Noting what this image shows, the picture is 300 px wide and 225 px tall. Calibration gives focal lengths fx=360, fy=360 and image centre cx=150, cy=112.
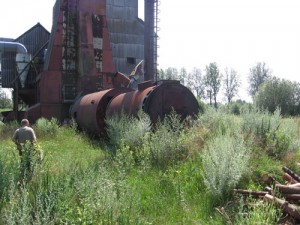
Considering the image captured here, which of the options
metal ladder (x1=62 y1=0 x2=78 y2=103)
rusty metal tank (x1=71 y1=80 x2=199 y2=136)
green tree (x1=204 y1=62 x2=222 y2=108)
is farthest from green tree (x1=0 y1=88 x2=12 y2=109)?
rusty metal tank (x1=71 y1=80 x2=199 y2=136)

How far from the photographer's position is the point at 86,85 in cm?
1983

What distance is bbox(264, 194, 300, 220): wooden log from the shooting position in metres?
4.72

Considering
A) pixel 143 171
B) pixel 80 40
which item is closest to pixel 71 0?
pixel 80 40

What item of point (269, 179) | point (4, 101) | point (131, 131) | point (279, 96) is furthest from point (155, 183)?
point (4, 101)

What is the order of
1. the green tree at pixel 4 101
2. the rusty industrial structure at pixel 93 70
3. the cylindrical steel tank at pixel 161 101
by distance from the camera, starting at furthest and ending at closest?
the green tree at pixel 4 101 < the rusty industrial structure at pixel 93 70 < the cylindrical steel tank at pixel 161 101

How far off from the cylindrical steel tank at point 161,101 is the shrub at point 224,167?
14.5ft

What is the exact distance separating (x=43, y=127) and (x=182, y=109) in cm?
725

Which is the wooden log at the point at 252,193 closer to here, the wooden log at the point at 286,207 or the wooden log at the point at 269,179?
the wooden log at the point at 286,207

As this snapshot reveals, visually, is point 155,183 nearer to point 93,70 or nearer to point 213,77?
point 93,70

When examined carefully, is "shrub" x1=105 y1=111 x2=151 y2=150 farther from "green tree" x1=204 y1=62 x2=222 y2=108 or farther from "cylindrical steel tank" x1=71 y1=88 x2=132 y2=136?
"green tree" x1=204 y1=62 x2=222 y2=108

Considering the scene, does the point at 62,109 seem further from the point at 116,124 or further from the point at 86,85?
the point at 116,124

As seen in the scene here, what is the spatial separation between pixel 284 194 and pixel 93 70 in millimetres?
15929

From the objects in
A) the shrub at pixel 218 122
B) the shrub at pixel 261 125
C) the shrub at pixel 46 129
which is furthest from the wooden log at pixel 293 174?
the shrub at pixel 46 129

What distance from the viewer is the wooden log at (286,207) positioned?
472 cm
